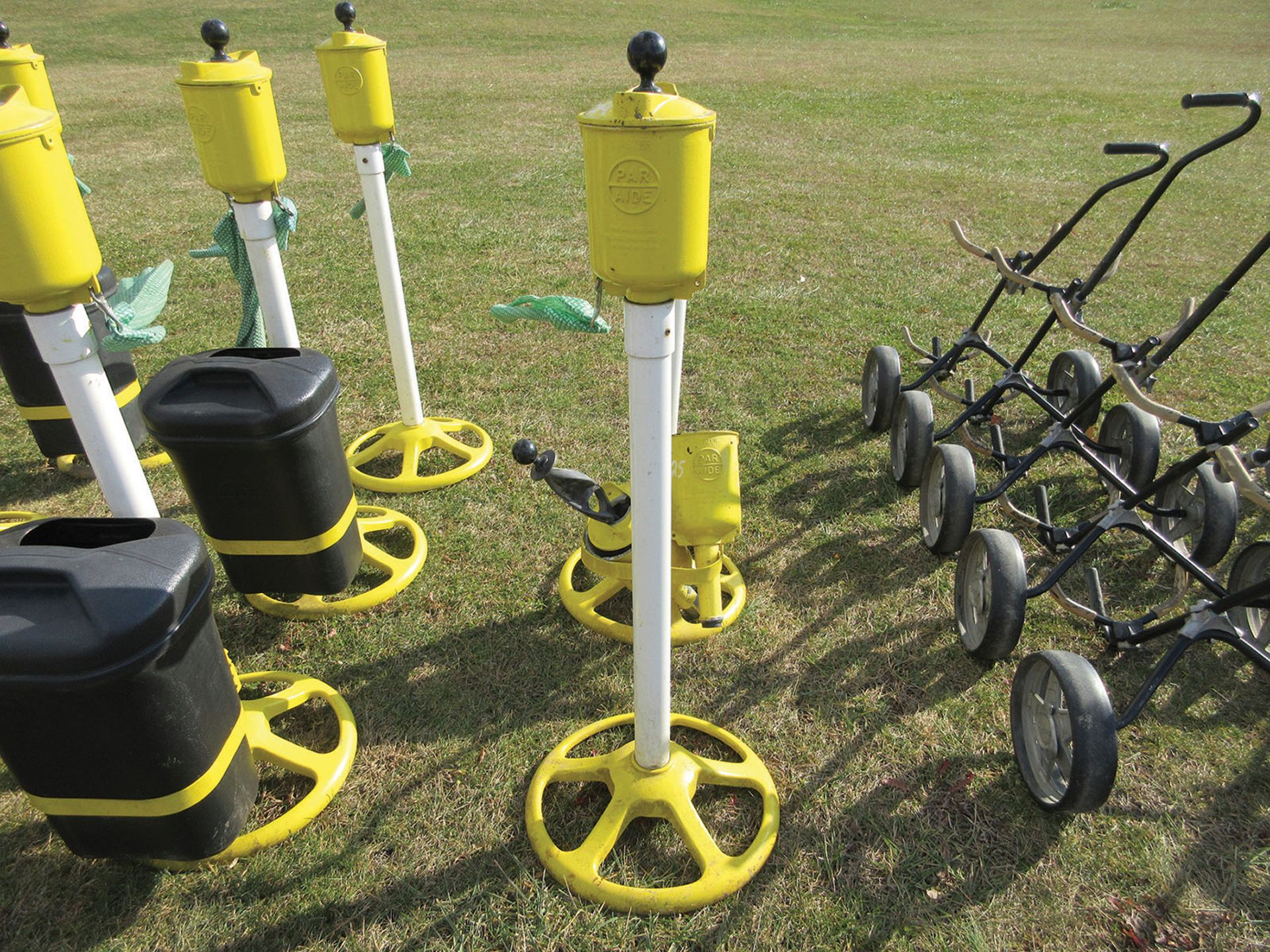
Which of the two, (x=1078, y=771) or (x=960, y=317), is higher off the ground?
(x=1078, y=771)

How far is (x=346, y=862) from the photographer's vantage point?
2334mm

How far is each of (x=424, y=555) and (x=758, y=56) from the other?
59.1 ft

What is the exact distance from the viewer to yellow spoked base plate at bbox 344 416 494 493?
3.97m

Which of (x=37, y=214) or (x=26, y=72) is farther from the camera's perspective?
(x=26, y=72)

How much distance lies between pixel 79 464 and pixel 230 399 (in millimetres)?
2195

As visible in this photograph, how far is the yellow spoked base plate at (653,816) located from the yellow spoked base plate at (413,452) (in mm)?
1778

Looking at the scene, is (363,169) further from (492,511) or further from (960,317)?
(960,317)

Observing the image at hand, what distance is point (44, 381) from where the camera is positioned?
386 centimetres

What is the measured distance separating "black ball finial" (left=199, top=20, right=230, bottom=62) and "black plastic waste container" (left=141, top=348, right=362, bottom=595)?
0.96 metres

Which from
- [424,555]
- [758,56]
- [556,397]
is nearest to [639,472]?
[424,555]

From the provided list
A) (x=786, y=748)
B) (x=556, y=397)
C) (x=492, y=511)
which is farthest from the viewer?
(x=556, y=397)

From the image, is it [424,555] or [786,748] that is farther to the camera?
[424,555]

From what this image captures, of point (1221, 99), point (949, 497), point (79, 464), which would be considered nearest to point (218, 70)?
point (79, 464)

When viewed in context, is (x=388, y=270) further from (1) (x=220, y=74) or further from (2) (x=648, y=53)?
(2) (x=648, y=53)
